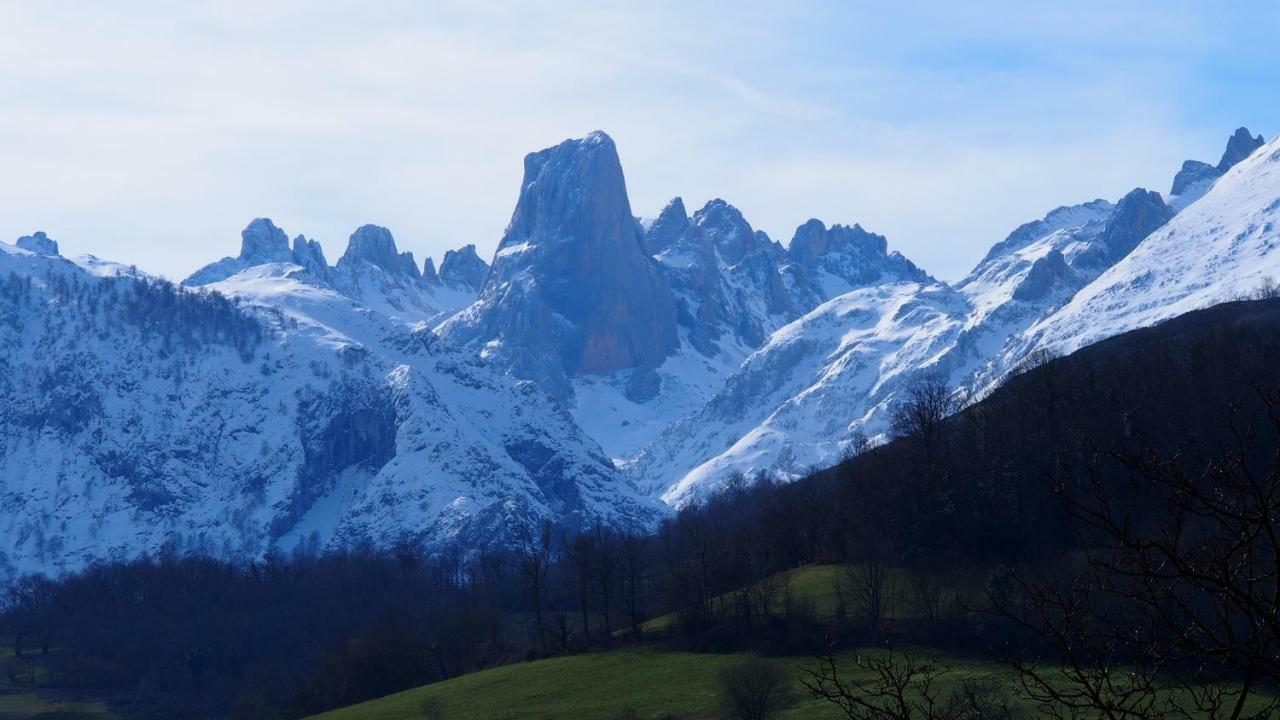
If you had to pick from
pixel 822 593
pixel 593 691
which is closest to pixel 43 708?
pixel 593 691

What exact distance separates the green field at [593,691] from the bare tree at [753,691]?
0.76 metres

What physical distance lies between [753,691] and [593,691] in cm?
1428

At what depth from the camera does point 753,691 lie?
7431 cm

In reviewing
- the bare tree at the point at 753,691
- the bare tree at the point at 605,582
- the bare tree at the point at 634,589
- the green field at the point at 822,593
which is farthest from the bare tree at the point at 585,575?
the bare tree at the point at 753,691

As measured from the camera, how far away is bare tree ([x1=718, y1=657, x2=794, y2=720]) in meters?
73.0

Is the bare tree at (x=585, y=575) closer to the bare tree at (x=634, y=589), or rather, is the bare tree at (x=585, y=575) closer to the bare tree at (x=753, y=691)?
the bare tree at (x=634, y=589)

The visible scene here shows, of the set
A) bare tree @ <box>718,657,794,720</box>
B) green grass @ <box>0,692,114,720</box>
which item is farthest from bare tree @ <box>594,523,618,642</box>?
green grass @ <box>0,692,114,720</box>

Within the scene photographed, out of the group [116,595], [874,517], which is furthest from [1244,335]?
[116,595]

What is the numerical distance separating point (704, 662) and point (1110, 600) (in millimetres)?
26439

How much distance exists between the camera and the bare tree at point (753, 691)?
7300cm

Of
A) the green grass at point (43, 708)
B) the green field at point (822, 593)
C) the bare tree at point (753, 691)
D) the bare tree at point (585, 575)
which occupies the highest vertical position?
the bare tree at point (585, 575)

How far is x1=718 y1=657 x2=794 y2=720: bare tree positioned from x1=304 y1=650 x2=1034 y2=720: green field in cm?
76

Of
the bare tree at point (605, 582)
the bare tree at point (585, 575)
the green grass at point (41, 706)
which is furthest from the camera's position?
the green grass at point (41, 706)

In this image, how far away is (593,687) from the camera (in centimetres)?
8662
